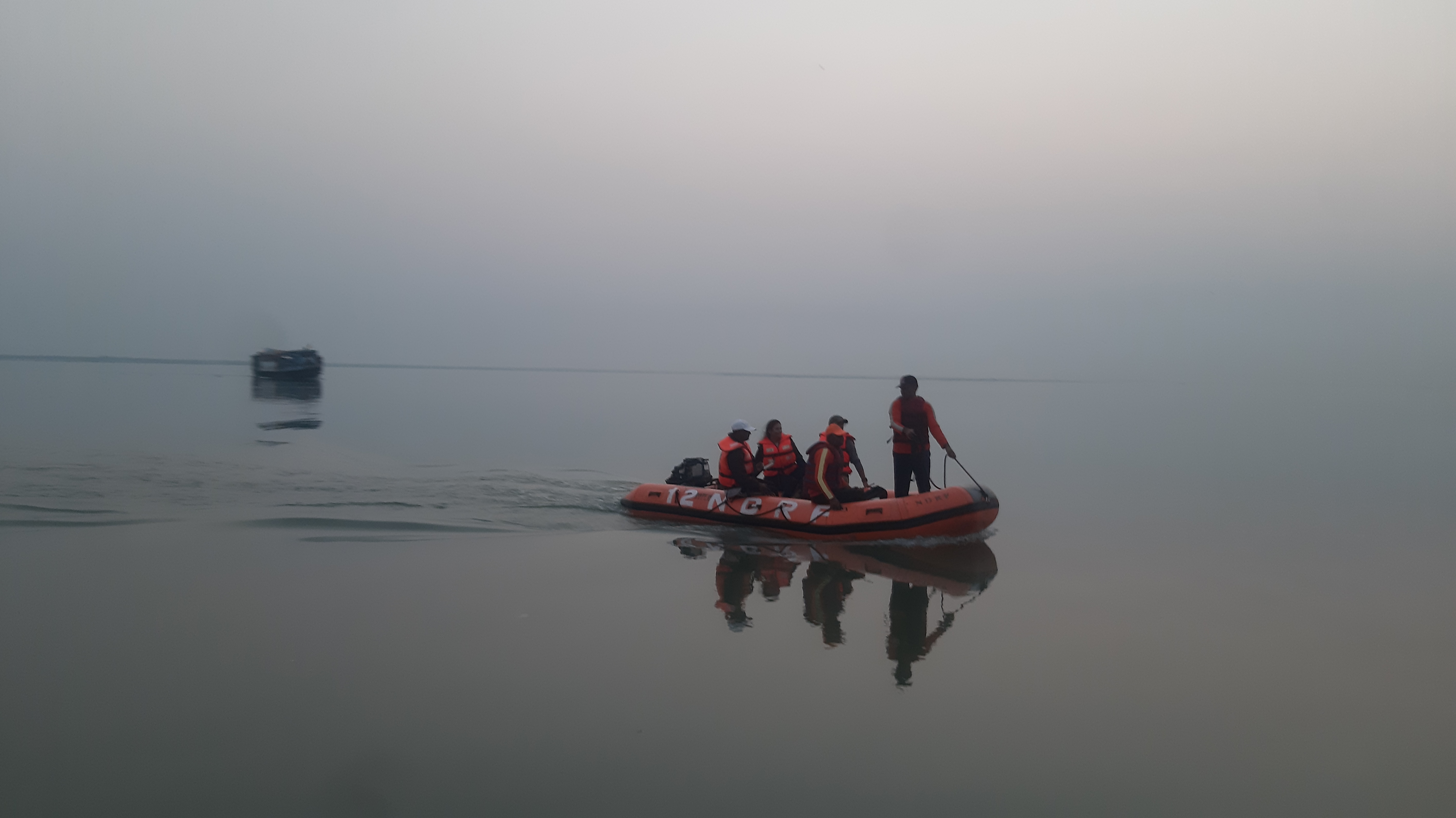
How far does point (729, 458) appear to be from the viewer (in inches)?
433

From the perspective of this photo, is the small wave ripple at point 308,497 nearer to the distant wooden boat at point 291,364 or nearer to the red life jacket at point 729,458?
the red life jacket at point 729,458

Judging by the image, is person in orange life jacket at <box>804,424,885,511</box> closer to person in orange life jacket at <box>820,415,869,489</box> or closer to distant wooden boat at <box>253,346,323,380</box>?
person in orange life jacket at <box>820,415,869,489</box>

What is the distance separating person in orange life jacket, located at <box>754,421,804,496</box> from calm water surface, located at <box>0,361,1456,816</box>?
0.82m

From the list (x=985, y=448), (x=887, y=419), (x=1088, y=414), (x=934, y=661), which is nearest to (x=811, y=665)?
(x=934, y=661)

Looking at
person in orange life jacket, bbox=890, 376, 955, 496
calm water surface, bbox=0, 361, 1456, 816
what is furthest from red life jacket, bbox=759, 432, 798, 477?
person in orange life jacket, bbox=890, 376, 955, 496

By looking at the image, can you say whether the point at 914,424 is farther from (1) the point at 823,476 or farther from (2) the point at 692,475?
(2) the point at 692,475

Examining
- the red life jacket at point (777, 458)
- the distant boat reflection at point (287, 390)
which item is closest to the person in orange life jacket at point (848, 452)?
the red life jacket at point (777, 458)

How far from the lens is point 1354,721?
18.5ft

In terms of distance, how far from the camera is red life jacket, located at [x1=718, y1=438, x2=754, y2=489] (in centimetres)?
1097

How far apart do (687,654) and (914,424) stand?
5.22m

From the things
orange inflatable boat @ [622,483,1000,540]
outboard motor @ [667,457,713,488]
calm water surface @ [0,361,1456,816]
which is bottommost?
calm water surface @ [0,361,1456,816]

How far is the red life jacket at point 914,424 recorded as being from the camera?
10.9 m

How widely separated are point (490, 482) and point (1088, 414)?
30.9m

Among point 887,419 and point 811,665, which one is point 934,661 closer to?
point 811,665
